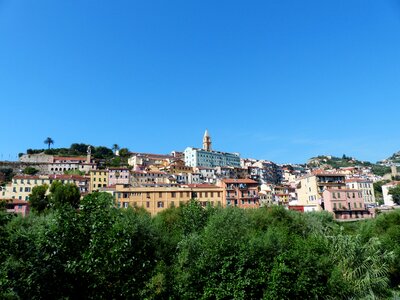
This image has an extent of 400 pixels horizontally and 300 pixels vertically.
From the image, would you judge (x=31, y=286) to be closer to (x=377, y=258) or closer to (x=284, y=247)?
(x=284, y=247)

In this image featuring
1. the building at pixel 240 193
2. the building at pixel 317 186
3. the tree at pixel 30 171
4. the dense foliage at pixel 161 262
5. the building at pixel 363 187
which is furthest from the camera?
the tree at pixel 30 171

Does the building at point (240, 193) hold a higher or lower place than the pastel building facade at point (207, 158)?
lower

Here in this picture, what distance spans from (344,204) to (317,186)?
22.7 feet

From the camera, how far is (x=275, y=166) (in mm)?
138000

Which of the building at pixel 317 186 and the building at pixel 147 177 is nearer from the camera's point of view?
the building at pixel 317 186

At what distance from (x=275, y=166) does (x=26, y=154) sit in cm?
10141

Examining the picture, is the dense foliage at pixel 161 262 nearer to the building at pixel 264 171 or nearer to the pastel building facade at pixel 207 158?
the building at pixel 264 171

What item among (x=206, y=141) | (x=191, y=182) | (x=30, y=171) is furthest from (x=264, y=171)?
(x=30, y=171)

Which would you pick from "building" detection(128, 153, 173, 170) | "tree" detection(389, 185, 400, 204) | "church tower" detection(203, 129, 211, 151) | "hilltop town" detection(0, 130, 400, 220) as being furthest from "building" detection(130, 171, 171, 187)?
"tree" detection(389, 185, 400, 204)

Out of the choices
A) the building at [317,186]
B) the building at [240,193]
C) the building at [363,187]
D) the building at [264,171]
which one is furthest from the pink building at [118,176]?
the building at [363,187]

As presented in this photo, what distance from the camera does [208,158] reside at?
5133 inches

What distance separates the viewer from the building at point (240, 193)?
7044cm

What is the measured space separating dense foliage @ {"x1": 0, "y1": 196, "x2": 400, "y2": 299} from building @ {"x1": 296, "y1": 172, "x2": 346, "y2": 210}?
41.2 m

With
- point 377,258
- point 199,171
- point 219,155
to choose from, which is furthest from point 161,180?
point 377,258
